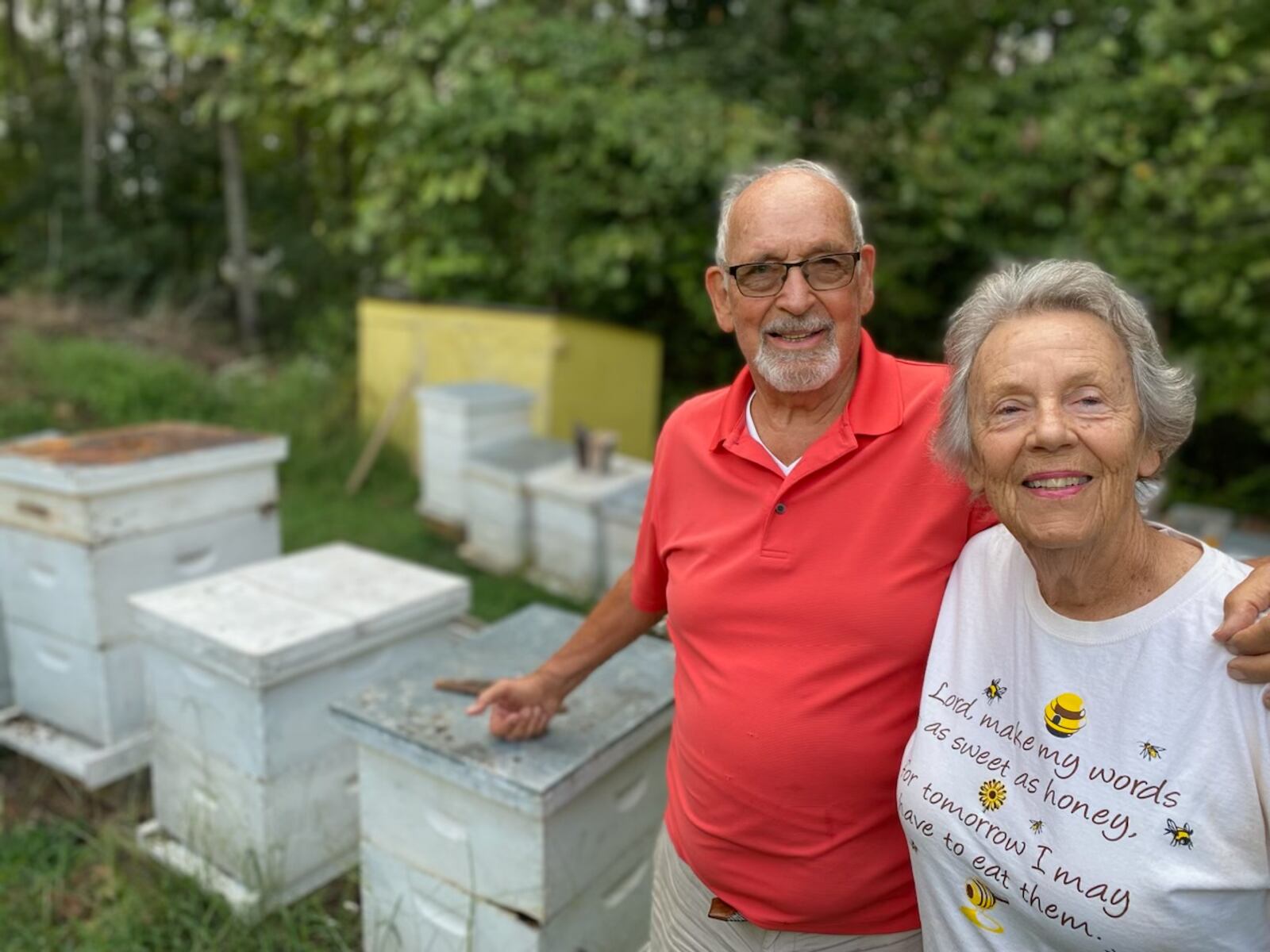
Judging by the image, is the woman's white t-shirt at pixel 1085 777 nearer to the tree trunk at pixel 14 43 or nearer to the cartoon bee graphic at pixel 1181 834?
the cartoon bee graphic at pixel 1181 834

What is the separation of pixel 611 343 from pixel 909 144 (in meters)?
2.53

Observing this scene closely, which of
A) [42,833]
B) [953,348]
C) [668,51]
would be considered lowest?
[42,833]

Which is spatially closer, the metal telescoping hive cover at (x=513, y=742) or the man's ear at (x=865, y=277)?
the man's ear at (x=865, y=277)

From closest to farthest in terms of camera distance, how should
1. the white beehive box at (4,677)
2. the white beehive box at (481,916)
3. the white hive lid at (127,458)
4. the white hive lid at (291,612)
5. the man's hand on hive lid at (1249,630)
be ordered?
the man's hand on hive lid at (1249,630)
the white beehive box at (481,916)
the white hive lid at (291,612)
the white hive lid at (127,458)
the white beehive box at (4,677)

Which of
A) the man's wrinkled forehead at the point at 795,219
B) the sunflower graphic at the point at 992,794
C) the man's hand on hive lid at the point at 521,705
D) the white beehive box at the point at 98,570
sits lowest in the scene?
the white beehive box at the point at 98,570

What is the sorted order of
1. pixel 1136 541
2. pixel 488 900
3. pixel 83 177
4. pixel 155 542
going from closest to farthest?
pixel 1136 541 → pixel 488 900 → pixel 155 542 → pixel 83 177

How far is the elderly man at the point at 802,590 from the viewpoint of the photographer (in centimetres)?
132

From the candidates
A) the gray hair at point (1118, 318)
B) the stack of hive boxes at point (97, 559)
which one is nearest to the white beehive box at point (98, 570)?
the stack of hive boxes at point (97, 559)

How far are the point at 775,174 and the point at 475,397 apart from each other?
4307 millimetres

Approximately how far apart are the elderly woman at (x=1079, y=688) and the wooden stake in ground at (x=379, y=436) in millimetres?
5868

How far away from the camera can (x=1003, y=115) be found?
244 inches

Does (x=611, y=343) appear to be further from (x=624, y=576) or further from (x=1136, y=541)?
(x=1136, y=541)

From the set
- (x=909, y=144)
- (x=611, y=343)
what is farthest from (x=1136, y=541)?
(x=611, y=343)

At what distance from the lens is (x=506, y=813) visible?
183cm
